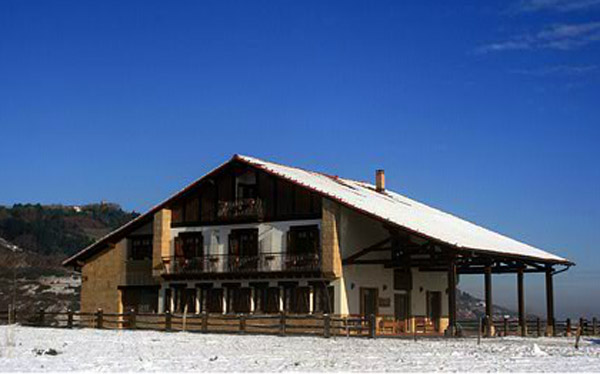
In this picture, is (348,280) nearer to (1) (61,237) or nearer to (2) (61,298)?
(2) (61,298)

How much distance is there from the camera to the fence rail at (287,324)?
3475 cm

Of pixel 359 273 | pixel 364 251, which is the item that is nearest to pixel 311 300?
pixel 359 273

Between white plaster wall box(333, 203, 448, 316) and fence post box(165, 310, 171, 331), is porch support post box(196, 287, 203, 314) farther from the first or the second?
white plaster wall box(333, 203, 448, 316)

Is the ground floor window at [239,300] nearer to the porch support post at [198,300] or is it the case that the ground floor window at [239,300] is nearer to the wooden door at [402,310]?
the porch support post at [198,300]

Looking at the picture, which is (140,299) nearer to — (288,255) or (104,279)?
(104,279)

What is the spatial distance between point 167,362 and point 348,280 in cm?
1800

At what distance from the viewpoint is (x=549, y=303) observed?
141 feet

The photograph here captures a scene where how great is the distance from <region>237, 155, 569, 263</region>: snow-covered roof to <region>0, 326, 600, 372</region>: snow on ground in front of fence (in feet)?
20.9

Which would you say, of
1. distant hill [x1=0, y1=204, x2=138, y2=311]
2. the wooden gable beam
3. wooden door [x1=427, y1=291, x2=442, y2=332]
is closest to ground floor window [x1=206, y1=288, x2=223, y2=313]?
the wooden gable beam

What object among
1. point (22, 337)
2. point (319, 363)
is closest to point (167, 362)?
point (319, 363)

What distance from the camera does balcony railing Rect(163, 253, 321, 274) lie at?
3850 centimetres

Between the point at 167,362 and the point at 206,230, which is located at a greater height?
the point at 206,230

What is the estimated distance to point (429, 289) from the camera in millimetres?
44875

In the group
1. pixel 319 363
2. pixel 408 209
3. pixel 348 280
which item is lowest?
pixel 319 363
